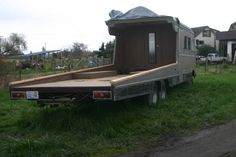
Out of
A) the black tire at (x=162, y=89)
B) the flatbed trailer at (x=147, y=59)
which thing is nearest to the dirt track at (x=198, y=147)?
the flatbed trailer at (x=147, y=59)

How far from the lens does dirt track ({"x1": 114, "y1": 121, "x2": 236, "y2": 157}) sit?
7301mm

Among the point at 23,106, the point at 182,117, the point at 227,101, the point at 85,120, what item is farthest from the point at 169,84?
the point at 85,120

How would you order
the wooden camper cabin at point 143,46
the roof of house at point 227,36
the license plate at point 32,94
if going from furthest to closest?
the roof of house at point 227,36 < the wooden camper cabin at point 143,46 < the license plate at point 32,94

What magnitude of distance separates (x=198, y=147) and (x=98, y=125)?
224 cm

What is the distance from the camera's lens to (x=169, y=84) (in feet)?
46.4

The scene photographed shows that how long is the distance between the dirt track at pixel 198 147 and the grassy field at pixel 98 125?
0.37m

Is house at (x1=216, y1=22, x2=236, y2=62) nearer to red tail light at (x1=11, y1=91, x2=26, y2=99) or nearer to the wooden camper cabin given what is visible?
the wooden camper cabin

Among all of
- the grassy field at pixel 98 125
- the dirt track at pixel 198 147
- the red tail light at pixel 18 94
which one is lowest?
the dirt track at pixel 198 147

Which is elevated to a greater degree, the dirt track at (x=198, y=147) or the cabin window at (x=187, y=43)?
the cabin window at (x=187, y=43)

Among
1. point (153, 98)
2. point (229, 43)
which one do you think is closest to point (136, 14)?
point (153, 98)

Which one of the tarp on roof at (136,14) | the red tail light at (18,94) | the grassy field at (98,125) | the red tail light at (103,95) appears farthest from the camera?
the tarp on roof at (136,14)

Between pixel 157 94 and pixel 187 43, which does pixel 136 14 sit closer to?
pixel 187 43

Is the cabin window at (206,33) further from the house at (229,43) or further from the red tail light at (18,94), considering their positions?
the red tail light at (18,94)

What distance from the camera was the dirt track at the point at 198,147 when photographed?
7301mm
